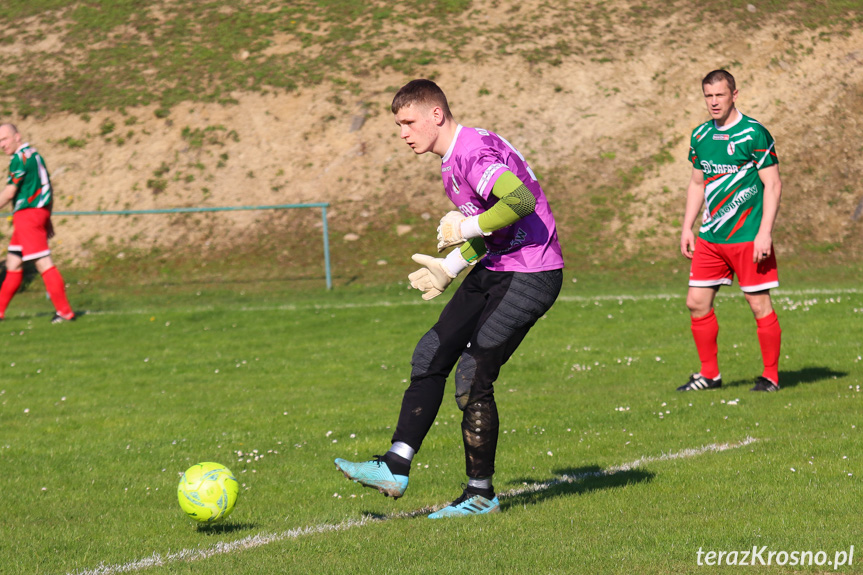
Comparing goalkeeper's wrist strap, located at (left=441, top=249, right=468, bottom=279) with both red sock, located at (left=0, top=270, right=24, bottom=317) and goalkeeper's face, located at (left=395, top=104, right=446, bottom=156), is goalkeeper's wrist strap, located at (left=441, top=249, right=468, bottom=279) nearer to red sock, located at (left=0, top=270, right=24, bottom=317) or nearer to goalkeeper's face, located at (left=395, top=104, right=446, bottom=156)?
goalkeeper's face, located at (left=395, top=104, right=446, bottom=156)

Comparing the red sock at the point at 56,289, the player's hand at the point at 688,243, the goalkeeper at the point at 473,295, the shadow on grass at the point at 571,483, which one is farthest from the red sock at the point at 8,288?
the goalkeeper at the point at 473,295

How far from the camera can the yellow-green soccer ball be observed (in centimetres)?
555

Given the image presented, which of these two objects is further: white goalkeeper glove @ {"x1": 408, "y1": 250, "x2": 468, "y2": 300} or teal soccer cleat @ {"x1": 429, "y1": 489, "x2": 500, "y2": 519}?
teal soccer cleat @ {"x1": 429, "y1": 489, "x2": 500, "y2": 519}

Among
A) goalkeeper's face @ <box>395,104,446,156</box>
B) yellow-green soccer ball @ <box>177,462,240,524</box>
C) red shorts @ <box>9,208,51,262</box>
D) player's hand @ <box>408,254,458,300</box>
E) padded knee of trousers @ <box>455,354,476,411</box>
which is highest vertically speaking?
goalkeeper's face @ <box>395,104,446,156</box>

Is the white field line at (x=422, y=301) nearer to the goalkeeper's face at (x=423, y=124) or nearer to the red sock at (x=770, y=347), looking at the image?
the red sock at (x=770, y=347)

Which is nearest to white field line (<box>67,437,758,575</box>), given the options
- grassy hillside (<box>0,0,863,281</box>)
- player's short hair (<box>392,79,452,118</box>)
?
player's short hair (<box>392,79,452,118</box>)

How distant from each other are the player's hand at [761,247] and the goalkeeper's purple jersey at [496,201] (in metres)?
4.16

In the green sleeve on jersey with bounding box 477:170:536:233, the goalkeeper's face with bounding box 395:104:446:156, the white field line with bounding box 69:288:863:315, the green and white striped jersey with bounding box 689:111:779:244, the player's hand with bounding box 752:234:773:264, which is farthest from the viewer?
the white field line with bounding box 69:288:863:315

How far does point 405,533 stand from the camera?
5211 millimetres

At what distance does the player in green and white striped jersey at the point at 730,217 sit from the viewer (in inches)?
363

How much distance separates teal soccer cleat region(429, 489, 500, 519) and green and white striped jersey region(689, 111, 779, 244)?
4982 millimetres

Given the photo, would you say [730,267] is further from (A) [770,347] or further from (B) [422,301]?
(B) [422,301]

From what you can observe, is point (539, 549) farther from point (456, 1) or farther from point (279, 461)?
point (456, 1)

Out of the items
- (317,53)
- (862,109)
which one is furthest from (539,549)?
(317,53)
